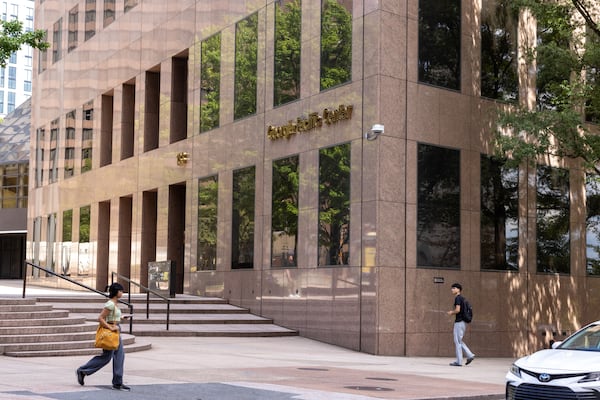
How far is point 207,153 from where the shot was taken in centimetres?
3048

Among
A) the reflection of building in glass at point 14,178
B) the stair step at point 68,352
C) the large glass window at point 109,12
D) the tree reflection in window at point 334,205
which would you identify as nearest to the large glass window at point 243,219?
the tree reflection in window at point 334,205

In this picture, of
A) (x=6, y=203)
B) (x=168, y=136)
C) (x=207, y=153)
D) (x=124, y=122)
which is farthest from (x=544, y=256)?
(x=6, y=203)

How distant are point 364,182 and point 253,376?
885cm

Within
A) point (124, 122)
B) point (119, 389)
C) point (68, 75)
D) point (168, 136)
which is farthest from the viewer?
point (68, 75)

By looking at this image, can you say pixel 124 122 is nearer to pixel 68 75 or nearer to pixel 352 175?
pixel 68 75

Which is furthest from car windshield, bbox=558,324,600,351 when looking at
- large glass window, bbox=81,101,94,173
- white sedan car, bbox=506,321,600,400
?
large glass window, bbox=81,101,94,173

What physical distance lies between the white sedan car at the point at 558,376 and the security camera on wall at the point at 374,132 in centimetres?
1083

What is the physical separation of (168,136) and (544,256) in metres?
14.8

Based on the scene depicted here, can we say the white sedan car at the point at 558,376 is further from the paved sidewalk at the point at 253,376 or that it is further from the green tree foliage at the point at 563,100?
the green tree foliage at the point at 563,100

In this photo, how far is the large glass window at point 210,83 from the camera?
3036 centimetres

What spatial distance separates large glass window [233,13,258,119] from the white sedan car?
17955mm

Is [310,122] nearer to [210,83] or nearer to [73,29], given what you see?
[210,83]

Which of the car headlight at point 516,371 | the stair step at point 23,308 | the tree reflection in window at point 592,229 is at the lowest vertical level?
the car headlight at point 516,371

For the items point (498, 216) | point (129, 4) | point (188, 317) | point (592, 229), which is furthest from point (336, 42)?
point (129, 4)
